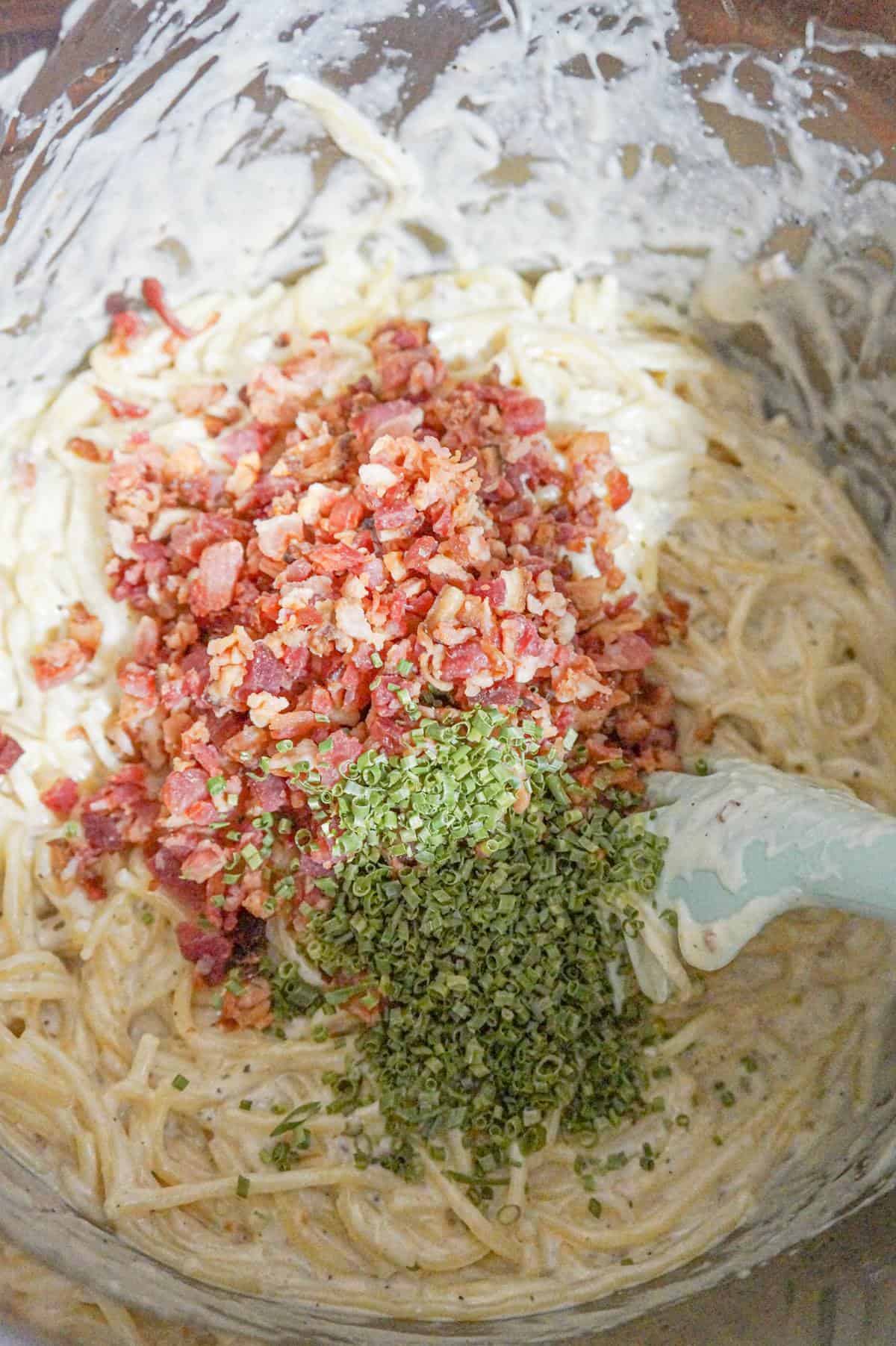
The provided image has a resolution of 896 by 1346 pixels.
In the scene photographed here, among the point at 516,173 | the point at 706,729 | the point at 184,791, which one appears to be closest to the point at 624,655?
the point at 706,729

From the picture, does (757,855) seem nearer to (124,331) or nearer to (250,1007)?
(250,1007)

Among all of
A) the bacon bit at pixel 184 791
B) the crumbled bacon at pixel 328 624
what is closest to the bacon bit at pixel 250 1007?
the crumbled bacon at pixel 328 624

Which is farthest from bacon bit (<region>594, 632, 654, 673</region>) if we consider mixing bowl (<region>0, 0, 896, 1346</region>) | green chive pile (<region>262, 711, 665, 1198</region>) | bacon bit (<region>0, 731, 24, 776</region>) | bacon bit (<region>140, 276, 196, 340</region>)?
bacon bit (<region>140, 276, 196, 340</region>)

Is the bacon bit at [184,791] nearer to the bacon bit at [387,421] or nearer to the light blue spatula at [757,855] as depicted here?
the bacon bit at [387,421]

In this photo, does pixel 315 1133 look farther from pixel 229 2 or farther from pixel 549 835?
pixel 229 2

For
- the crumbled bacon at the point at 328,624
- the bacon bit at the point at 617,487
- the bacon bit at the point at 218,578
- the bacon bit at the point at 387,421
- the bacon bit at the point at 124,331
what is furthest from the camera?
the bacon bit at the point at 124,331

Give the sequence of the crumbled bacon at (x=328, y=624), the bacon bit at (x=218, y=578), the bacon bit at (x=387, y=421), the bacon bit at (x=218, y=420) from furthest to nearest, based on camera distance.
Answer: the bacon bit at (x=218, y=420) → the bacon bit at (x=387, y=421) → the bacon bit at (x=218, y=578) → the crumbled bacon at (x=328, y=624)
